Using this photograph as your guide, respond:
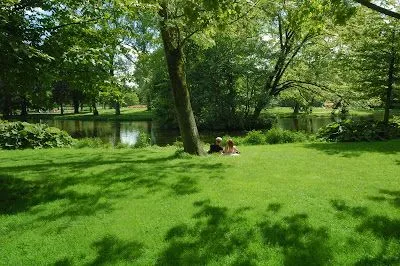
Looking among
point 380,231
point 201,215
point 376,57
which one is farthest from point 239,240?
point 376,57

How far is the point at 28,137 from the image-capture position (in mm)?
21250

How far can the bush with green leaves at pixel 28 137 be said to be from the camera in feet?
67.8

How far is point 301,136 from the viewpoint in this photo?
22766mm

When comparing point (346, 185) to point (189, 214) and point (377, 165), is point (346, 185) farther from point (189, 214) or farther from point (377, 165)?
point (189, 214)

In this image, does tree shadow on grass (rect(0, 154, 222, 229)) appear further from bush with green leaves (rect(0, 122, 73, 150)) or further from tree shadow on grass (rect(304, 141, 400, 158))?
bush with green leaves (rect(0, 122, 73, 150))

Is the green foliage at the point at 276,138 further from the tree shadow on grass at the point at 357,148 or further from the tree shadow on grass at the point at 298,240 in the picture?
the tree shadow on grass at the point at 298,240

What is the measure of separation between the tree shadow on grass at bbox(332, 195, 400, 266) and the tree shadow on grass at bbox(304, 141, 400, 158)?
721 centimetres

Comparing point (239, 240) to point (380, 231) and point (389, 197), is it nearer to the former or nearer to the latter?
point (380, 231)

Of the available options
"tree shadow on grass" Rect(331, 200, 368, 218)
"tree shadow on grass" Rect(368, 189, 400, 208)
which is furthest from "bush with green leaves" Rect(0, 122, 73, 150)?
"tree shadow on grass" Rect(368, 189, 400, 208)

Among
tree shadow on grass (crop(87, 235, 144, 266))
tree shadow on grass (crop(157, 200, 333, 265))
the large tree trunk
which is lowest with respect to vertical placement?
tree shadow on grass (crop(87, 235, 144, 266))

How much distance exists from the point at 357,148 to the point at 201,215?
1093 centimetres

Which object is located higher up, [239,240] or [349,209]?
[349,209]

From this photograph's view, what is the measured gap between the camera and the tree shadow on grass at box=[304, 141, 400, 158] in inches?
604

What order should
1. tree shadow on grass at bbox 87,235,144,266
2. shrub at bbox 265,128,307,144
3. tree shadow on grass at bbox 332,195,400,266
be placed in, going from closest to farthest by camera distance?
tree shadow on grass at bbox 332,195,400,266
tree shadow on grass at bbox 87,235,144,266
shrub at bbox 265,128,307,144
